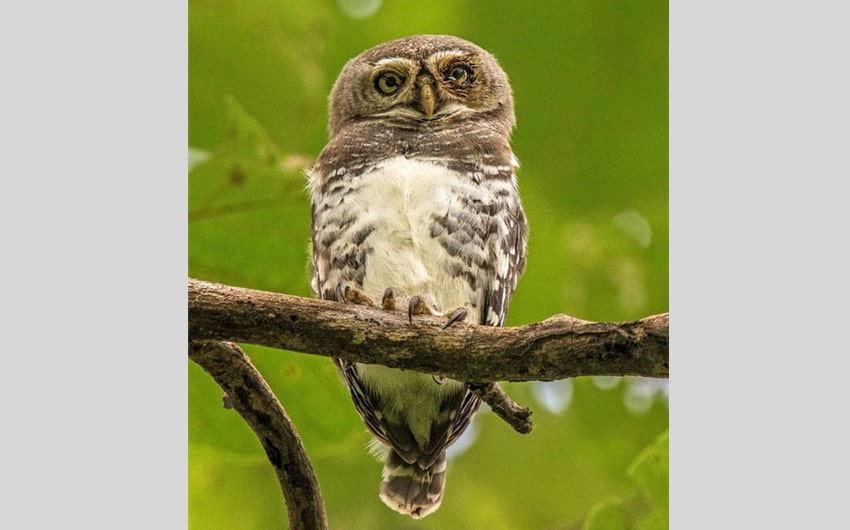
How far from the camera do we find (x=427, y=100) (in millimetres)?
3641

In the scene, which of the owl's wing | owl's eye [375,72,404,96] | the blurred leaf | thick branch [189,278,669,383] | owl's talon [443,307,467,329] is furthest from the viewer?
owl's eye [375,72,404,96]

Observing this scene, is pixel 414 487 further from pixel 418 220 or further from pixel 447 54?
pixel 447 54

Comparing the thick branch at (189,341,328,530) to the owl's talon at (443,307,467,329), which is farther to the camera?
the thick branch at (189,341,328,530)

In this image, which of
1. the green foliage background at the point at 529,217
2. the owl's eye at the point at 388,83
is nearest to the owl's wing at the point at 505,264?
the green foliage background at the point at 529,217

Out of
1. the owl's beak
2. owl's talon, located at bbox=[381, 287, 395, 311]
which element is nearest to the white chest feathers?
owl's talon, located at bbox=[381, 287, 395, 311]

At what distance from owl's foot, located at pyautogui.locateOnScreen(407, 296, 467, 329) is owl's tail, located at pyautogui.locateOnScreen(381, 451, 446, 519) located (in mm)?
627

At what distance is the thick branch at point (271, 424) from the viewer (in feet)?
10.3

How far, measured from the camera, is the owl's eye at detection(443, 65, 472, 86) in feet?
12.3

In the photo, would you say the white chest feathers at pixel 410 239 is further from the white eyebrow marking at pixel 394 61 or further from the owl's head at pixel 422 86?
the white eyebrow marking at pixel 394 61

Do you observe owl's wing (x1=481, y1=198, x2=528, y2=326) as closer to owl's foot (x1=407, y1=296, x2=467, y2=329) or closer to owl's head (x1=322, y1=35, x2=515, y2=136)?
owl's foot (x1=407, y1=296, x2=467, y2=329)

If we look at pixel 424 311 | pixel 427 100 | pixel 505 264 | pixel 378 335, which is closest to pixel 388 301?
pixel 424 311

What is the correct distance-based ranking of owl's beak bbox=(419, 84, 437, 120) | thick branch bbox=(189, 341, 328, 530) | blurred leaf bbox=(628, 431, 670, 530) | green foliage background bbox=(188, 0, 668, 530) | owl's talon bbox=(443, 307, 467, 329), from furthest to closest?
owl's beak bbox=(419, 84, 437, 120) → green foliage background bbox=(188, 0, 668, 530) → thick branch bbox=(189, 341, 328, 530) → blurred leaf bbox=(628, 431, 670, 530) → owl's talon bbox=(443, 307, 467, 329)

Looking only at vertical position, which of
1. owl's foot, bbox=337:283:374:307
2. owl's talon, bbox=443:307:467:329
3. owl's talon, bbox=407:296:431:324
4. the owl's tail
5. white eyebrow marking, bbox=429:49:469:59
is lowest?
the owl's tail

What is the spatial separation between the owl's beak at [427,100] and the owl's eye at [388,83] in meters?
0.11
